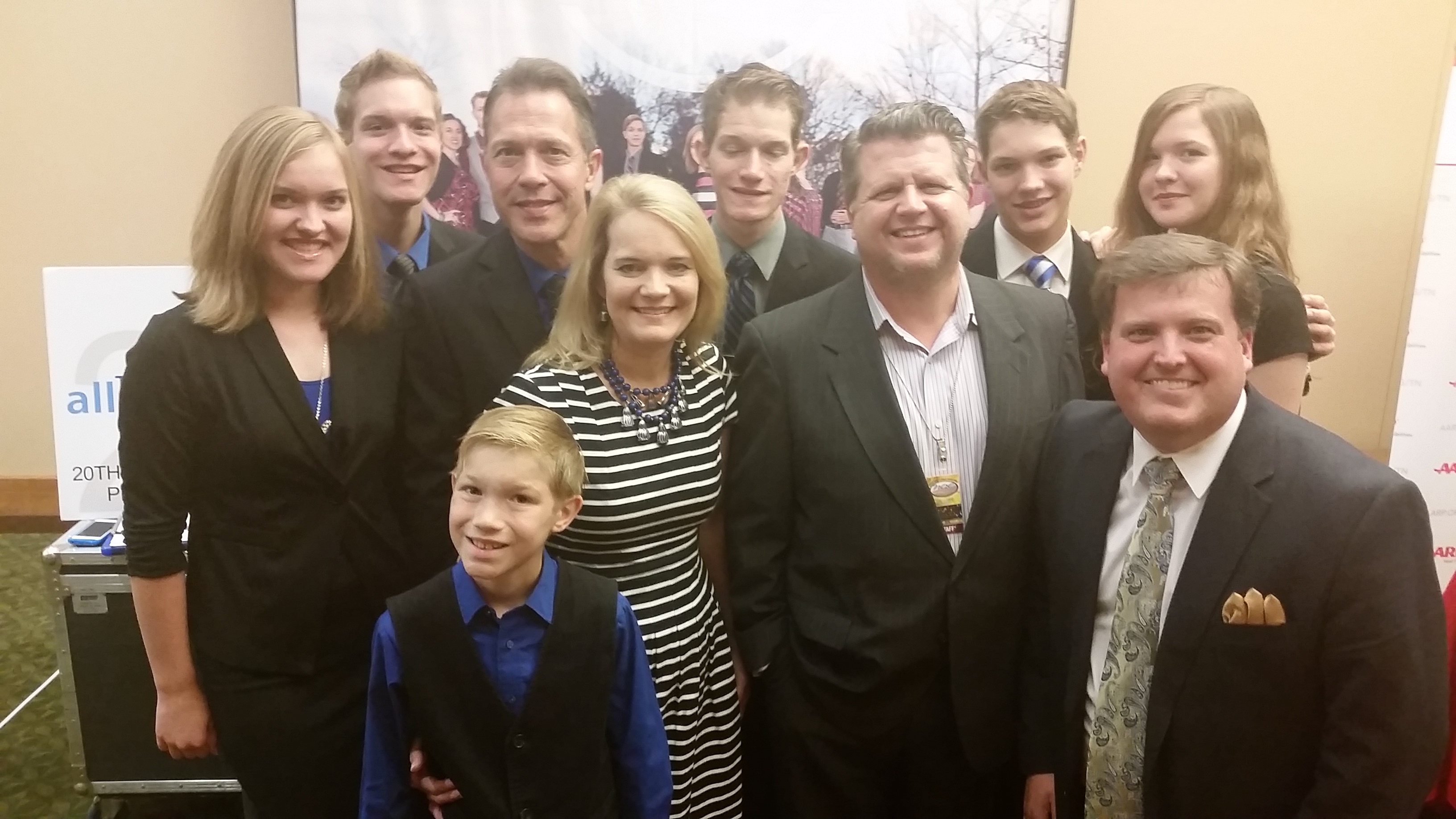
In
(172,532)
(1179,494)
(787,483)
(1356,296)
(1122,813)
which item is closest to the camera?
(1179,494)

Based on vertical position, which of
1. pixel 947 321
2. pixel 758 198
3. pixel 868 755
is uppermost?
pixel 758 198

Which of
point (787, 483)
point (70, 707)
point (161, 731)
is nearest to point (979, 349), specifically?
point (787, 483)

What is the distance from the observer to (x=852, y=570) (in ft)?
6.06

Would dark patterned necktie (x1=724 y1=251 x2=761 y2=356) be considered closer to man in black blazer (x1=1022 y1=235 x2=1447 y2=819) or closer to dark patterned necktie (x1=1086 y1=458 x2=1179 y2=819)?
man in black blazer (x1=1022 y1=235 x2=1447 y2=819)

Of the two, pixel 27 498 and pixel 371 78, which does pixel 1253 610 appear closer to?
pixel 371 78

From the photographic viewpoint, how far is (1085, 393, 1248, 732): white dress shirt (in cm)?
149

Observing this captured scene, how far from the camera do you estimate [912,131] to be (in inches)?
72.2

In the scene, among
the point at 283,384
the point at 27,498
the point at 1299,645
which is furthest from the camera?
the point at 27,498

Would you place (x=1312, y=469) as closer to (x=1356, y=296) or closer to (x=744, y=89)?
(x=744, y=89)

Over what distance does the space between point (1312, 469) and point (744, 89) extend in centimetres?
165

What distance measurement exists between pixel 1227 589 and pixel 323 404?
1.72 meters

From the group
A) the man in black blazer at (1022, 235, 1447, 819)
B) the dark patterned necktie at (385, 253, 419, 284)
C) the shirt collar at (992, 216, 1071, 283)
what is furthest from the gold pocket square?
the dark patterned necktie at (385, 253, 419, 284)

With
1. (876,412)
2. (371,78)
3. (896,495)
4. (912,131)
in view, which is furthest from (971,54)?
(896,495)

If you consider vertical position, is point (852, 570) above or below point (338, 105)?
below
